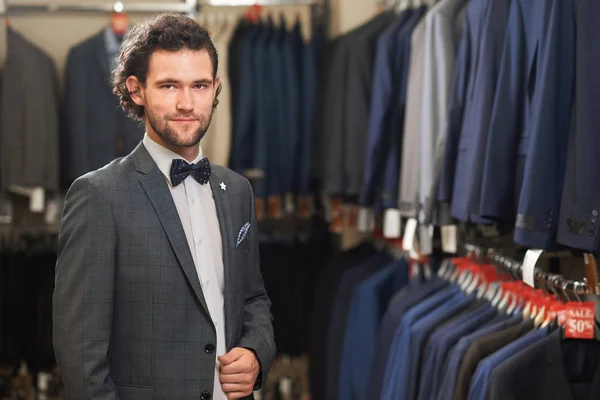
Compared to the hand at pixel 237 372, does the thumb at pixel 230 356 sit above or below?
above

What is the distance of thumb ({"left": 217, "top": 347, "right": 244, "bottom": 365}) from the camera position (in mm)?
1898

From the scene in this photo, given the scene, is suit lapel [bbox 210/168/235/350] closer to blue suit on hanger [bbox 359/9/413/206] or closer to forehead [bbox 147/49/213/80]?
forehead [bbox 147/49/213/80]

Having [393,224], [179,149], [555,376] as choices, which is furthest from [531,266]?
[393,224]

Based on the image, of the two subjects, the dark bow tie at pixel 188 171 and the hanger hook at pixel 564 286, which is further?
the hanger hook at pixel 564 286

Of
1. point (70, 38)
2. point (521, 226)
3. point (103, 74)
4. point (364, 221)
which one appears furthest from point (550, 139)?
point (70, 38)

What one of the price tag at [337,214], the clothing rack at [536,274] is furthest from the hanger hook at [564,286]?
the price tag at [337,214]

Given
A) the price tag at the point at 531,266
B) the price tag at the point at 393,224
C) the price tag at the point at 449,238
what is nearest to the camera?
the price tag at the point at 531,266

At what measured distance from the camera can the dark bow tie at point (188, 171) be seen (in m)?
1.89

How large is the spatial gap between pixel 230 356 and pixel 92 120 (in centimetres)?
258

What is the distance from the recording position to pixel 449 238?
294cm

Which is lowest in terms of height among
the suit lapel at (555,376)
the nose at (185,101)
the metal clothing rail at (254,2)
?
the suit lapel at (555,376)

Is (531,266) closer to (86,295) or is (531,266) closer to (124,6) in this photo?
(86,295)

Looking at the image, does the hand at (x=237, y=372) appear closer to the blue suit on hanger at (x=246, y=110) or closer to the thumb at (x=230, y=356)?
the thumb at (x=230, y=356)

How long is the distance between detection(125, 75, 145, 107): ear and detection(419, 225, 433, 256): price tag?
1.33 m
